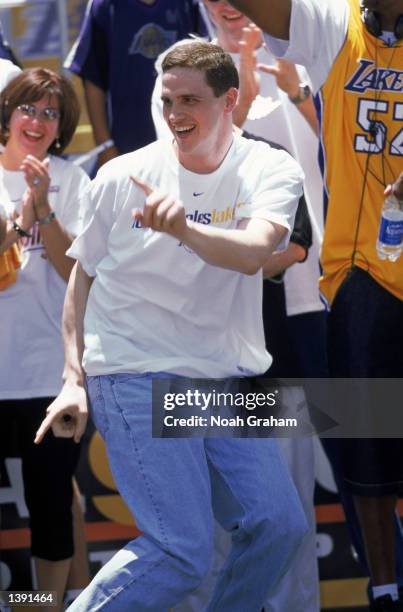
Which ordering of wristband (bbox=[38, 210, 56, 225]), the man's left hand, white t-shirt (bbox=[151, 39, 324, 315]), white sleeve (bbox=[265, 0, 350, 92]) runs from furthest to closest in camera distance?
white t-shirt (bbox=[151, 39, 324, 315]) < wristband (bbox=[38, 210, 56, 225]) < white sleeve (bbox=[265, 0, 350, 92]) < the man's left hand

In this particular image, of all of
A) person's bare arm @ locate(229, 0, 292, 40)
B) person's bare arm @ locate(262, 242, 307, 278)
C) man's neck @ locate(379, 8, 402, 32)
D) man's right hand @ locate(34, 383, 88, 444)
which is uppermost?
person's bare arm @ locate(229, 0, 292, 40)

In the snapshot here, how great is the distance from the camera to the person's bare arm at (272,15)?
164 inches

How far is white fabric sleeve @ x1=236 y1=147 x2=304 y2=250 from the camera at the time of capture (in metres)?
3.86

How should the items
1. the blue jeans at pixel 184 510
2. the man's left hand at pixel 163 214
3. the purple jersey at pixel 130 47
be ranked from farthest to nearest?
the purple jersey at pixel 130 47 → the blue jeans at pixel 184 510 → the man's left hand at pixel 163 214

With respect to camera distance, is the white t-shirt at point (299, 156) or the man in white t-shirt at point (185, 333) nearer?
the man in white t-shirt at point (185, 333)

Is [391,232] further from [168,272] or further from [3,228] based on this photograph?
[3,228]

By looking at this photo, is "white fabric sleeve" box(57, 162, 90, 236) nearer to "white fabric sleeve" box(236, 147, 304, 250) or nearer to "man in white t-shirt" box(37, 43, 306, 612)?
"man in white t-shirt" box(37, 43, 306, 612)

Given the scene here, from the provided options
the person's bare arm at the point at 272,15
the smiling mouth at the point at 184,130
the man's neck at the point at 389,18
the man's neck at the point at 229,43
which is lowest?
the man's neck at the point at 229,43

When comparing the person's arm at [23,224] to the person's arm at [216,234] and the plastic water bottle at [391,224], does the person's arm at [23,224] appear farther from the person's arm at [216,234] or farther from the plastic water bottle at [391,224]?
the plastic water bottle at [391,224]

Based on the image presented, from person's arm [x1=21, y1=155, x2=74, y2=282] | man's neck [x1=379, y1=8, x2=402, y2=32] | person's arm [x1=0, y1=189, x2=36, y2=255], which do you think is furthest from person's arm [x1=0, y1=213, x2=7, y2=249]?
man's neck [x1=379, y1=8, x2=402, y2=32]

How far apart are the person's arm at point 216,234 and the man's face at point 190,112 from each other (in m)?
0.28

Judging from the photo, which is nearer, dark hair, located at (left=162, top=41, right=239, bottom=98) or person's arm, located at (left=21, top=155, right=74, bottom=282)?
dark hair, located at (left=162, top=41, right=239, bottom=98)

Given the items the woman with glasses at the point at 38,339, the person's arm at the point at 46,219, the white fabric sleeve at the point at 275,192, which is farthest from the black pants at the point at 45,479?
the white fabric sleeve at the point at 275,192

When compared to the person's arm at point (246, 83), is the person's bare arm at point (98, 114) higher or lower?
lower
